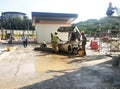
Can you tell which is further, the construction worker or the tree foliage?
the construction worker

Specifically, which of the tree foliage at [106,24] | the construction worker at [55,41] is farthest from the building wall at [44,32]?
the construction worker at [55,41]

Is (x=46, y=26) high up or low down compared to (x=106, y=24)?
down

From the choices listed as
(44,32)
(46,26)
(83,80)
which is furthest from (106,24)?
(83,80)

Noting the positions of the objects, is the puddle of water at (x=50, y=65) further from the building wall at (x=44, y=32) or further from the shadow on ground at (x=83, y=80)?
the building wall at (x=44, y=32)

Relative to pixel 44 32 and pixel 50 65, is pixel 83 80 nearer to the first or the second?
pixel 50 65

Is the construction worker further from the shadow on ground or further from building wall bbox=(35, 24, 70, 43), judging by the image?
building wall bbox=(35, 24, 70, 43)

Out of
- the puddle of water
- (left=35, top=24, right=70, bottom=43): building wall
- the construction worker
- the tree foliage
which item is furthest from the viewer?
(left=35, top=24, right=70, bottom=43): building wall

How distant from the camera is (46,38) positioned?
39.0m

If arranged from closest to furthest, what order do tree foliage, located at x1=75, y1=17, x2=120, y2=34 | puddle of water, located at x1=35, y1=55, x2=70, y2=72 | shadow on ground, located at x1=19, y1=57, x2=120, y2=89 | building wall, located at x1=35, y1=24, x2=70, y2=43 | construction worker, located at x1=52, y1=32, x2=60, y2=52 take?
shadow on ground, located at x1=19, y1=57, x2=120, y2=89 < puddle of water, located at x1=35, y1=55, x2=70, y2=72 < tree foliage, located at x1=75, y1=17, x2=120, y2=34 < construction worker, located at x1=52, y1=32, x2=60, y2=52 < building wall, located at x1=35, y1=24, x2=70, y2=43

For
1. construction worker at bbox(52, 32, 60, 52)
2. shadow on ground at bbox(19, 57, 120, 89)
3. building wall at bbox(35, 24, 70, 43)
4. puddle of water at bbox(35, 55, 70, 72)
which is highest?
building wall at bbox(35, 24, 70, 43)

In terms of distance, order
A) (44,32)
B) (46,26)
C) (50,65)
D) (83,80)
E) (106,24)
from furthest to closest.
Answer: (106,24) < (46,26) < (44,32) < (50,65) < (83,80)

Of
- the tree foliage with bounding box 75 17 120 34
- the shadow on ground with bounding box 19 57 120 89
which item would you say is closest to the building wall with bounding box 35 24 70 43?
the tree foliage with bounding box 75 17 120 34

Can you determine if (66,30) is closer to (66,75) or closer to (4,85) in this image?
(66,75)

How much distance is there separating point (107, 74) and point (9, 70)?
459 cm
